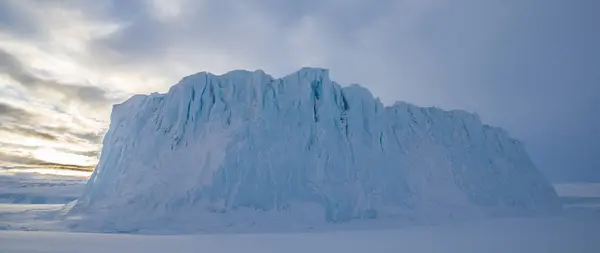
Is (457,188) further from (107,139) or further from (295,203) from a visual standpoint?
(107,139)

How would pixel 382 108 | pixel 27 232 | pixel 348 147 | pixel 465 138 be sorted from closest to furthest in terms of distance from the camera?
pixel 27 232 < pixel 348 147 < pixel 382 108 < pixel 465 138

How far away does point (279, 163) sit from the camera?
2250cm

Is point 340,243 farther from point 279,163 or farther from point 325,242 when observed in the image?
point 279,163

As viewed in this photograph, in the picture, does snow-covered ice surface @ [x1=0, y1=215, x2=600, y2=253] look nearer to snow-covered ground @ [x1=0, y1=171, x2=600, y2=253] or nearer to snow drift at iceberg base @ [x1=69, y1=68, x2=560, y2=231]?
snow-covered ground @ [x1=0, y1=171, x2=600, y2=253]

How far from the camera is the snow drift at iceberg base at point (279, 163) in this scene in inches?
829

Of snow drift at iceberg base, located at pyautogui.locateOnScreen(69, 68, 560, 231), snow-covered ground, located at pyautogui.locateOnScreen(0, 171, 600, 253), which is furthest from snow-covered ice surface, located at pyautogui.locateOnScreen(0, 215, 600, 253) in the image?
snow drift at iceberg base, located at pyautogui.locateOnScreen(69, 68, 560, 231)

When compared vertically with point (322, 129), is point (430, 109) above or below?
above

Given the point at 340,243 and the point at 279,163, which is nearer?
the point at 340,243

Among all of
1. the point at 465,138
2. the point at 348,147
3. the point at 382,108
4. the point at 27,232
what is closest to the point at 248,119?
the point at 348,147

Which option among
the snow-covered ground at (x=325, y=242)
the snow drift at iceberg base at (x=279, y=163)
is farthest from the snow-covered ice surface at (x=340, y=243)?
the snow drift at iceberg base at (x=279, y=163)

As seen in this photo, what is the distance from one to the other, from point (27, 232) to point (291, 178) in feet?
35.6

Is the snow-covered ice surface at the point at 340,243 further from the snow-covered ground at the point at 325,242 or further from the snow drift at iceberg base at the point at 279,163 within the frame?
the snow drift at iceberg base at the point at 279,163

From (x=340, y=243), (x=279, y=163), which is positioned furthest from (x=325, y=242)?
(x=279, y=163)

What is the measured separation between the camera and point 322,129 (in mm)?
24375
